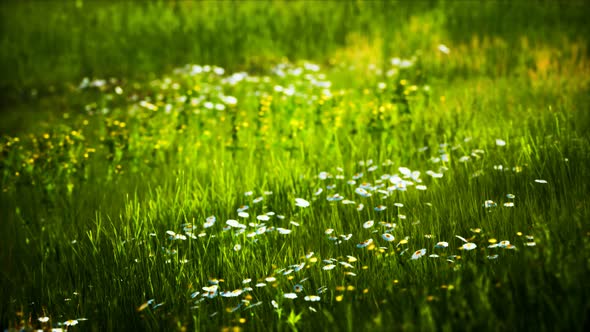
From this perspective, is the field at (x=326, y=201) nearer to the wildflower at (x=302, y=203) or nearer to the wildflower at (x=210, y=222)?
the wildflower at (x=210, y=222)

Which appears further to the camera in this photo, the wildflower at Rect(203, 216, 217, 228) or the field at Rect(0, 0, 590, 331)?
the wildflower at Rect(203, 216, 217, 228)

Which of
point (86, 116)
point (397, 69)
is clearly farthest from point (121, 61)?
point (397, 69)

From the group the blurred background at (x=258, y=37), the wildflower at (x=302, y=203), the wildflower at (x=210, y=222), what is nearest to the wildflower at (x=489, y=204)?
the wildflower at (x=302, y=203)

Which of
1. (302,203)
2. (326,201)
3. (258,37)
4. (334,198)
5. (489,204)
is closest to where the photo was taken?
(489,204)

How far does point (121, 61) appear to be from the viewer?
11.5m

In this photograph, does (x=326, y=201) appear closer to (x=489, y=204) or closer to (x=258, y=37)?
(x=489, y=204)

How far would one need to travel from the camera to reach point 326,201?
13.7 ft

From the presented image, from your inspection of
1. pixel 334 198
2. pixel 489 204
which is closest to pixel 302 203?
pixel 334 198

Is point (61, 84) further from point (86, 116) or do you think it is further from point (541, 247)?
point (541, 247)

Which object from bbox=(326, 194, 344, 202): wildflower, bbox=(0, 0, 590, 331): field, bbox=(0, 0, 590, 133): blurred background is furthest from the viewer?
bbox=(0, 0, 590, 133): blurred background

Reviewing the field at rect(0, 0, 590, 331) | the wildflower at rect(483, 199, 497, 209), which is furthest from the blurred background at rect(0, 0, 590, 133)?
the wildflower at rect(483, 199, 497, 209)

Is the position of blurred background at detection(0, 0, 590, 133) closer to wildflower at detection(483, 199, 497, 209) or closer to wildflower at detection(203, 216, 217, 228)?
wildflower at detection(483, 199, 497, 209)

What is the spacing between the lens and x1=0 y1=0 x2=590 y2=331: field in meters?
2.67

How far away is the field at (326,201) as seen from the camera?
8.75 ft
